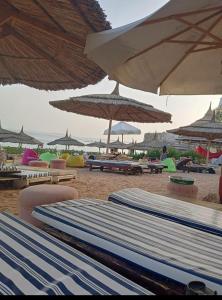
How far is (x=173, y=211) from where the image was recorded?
318 centimetres

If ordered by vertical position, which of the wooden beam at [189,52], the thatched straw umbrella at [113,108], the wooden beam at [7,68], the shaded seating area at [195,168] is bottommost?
the shaded seating area at [195,168]

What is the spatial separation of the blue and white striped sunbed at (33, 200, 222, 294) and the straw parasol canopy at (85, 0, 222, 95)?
187 cm

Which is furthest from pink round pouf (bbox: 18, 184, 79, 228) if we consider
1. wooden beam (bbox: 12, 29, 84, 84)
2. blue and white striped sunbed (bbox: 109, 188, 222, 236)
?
wooden beam (bbox: 12, 29, 84, 84)

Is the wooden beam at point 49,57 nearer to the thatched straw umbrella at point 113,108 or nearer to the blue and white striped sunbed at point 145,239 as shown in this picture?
the blue and white striped sunbed at point 145,239

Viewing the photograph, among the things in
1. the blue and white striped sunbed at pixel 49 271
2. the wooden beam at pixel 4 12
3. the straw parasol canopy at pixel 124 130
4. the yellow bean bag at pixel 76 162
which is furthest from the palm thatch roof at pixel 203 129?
the blue and white striped sunbed at pixel 49 271

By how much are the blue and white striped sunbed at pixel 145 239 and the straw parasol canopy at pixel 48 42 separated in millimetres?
1936

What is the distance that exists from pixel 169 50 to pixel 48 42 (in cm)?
198

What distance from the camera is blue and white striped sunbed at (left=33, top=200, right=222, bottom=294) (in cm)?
168

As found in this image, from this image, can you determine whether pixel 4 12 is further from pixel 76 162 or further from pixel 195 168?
pixel 195 168

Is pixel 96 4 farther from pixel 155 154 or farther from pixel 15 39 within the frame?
pixel 155 154

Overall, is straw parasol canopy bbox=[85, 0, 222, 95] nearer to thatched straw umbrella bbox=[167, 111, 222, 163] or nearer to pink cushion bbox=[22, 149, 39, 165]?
pink cushion bbox=[22, 149, 39, 165]

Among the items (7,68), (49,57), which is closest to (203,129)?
(7,68)

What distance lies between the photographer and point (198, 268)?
168cm

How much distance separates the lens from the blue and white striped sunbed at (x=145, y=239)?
66.1 inches
